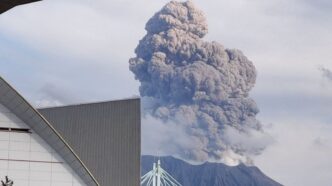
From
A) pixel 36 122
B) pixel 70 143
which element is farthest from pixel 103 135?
pixel 36 122

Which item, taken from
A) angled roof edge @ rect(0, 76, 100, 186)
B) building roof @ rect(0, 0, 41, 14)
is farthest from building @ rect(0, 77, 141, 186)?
building roof @ rect(0, 0, 41, 14)

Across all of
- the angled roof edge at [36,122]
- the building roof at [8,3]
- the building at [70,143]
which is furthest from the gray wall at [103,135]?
the building roof at [8,3]

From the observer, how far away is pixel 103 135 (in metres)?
55.9

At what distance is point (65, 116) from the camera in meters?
56.5

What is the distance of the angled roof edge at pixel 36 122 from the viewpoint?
4206 centimetres

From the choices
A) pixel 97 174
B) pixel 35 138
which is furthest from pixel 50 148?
pixel 97 174

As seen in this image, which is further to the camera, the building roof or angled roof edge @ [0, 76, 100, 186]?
angled roof edge @ [0, 76, 100, 186]

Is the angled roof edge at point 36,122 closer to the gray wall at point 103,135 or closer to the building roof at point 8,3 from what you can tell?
the gray wall at point 103,135

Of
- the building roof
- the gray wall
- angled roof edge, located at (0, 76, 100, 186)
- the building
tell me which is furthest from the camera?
the gray wall

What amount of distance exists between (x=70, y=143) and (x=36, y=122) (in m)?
13.6

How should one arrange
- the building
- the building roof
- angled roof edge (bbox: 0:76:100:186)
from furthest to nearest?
the building < angled roof edge (bbox: 0:76:100:186) < the building roof

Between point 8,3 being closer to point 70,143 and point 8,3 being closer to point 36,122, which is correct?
point 36,122

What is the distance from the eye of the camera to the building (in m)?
42.3

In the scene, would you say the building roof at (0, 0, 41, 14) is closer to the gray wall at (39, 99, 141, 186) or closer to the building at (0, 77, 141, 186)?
the building at (0, 77, 141, 186)
